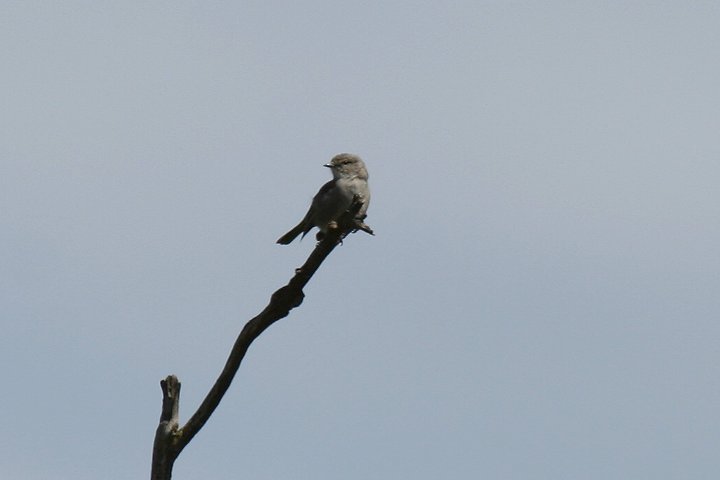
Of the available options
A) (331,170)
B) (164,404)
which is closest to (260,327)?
(164,404)

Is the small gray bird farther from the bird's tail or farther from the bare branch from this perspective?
the bare branch

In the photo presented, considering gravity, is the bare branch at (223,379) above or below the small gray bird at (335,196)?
below

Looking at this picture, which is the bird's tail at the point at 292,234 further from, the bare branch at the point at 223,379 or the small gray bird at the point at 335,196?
the bare branch at the point at 223,379

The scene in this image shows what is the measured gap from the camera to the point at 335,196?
12969 mm

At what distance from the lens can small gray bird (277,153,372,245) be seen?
12805mm

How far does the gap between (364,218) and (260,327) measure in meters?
2.28

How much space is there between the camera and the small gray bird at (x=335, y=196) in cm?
1280

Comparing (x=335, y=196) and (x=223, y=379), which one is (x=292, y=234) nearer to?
(x=335, y=196)

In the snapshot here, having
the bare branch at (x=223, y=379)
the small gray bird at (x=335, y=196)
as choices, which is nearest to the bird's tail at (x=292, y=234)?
the small gray bird at (x=335, y=196)

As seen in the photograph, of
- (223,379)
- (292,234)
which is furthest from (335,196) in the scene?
(223,379)

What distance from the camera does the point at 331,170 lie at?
1430 cm

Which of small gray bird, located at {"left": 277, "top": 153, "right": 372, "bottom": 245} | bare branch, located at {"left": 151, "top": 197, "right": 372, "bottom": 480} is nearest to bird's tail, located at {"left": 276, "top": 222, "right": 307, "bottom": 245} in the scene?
small gray bird, located at {"left": 277, "top": 153, "right": 372, "bottom": 245}

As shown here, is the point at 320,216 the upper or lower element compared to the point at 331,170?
lower

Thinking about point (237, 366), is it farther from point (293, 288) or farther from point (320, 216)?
point (320, 216)
